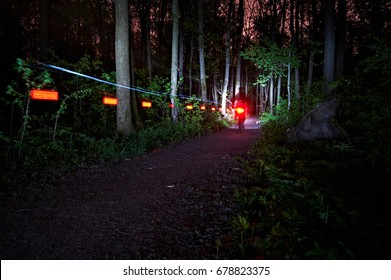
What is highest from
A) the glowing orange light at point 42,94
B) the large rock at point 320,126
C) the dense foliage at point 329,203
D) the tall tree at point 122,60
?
the tall tree at point 122,60

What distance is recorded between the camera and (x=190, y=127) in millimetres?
12867

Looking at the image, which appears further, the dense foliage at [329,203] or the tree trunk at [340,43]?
the tree trunk at [340,43]

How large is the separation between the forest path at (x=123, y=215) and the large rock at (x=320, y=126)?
3585mm

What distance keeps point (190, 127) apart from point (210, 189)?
801 cm

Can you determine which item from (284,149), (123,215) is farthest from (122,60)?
(123,215)

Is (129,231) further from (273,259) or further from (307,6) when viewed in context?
(307,6)

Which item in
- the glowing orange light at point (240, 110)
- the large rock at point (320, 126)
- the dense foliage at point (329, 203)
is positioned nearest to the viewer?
the dense foliage at point (329, 203)

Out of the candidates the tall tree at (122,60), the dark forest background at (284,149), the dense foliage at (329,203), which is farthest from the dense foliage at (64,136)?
the dense foliage at (329,203)

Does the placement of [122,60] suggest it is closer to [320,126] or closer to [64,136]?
[64,136]

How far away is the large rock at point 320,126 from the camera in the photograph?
7924mm

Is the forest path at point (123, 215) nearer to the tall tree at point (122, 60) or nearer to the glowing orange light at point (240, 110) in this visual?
the tall tree at point (122, 60)

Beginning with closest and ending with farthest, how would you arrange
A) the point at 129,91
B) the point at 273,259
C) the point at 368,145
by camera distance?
the point at 273,259
the point at 368,145
the point at 129,91

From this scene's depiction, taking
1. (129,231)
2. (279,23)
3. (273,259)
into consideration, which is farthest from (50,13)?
(273,259)

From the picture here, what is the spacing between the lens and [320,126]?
822 centimetres
